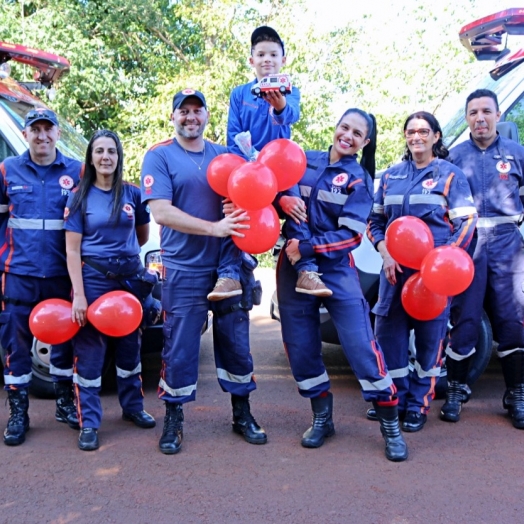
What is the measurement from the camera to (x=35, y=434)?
3945 millimetres

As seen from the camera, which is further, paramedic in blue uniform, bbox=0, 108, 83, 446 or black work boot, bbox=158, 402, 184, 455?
paramedic in blue uniform, bbox=0, 108, 83, 446

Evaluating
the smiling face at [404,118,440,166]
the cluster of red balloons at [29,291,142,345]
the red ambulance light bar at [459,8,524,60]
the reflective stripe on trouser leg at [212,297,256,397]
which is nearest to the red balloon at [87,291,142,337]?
the cluster of red balloons at [29,291,142,345]

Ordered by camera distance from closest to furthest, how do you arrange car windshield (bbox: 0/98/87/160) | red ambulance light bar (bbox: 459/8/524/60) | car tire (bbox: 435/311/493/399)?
car tire (bbox: 435/311/493/399), car windshield (bbox: 0/98/87/160), red ambulance light bar (bbox: 459/8/524/60)

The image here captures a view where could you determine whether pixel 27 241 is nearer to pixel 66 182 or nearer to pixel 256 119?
pixel 66 182

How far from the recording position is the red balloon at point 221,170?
3.38 meters

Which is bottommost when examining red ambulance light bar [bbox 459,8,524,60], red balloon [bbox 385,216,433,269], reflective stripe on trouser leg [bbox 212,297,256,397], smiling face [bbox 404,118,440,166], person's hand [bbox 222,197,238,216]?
reflective stripe on trouser leg [bbox 212,297,256,397]

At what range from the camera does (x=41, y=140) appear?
3787 millimetres

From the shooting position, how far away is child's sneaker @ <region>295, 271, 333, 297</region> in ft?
11.3

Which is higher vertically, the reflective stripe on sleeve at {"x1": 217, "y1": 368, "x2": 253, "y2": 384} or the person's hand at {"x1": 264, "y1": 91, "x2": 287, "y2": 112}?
the person's hand at {"x1": 264, "y1": 91, "x2": 287, "y2": 112}

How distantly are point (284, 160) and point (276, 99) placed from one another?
1.25ft

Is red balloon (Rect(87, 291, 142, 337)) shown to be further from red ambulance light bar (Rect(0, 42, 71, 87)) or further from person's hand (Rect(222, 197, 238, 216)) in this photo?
red ambulance light bar (Rect(0, 42, 71, 87))

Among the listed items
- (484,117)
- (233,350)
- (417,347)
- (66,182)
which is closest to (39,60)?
(66,182)

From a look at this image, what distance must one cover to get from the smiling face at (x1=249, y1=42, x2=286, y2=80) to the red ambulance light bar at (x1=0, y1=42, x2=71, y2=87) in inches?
119

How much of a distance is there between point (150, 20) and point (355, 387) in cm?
1213
